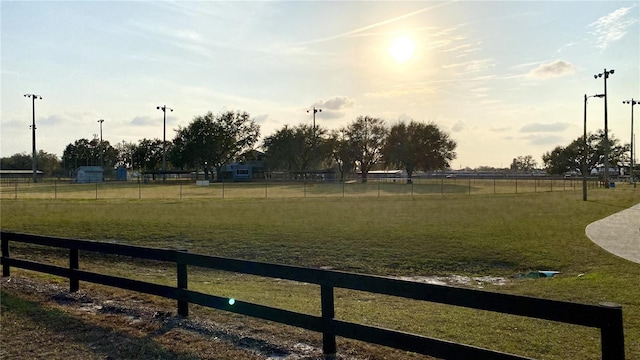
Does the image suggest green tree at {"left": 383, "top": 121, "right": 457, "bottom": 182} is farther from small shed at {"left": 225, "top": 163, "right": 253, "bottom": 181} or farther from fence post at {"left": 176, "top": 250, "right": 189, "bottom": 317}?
fence post at {"left": 176, "top": 250, "right": 189, "bottom": 317}

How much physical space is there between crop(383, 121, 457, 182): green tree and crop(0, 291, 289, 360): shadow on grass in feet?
277

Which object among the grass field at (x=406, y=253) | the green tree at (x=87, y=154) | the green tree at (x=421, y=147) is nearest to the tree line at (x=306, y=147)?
the green tree at (x=421, y=147)

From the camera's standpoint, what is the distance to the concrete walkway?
14.2 metres

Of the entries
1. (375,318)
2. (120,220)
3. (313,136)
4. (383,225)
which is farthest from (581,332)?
(313,136)

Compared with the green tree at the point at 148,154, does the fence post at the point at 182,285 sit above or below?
below

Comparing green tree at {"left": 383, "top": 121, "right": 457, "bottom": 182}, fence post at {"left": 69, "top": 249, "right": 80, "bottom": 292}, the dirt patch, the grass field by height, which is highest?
green tree at {"left": 383, "top": 121, "right": 457, "bottom": 182}

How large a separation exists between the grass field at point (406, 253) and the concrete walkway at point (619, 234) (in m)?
0.50

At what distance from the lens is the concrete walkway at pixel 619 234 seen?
46.5 ft

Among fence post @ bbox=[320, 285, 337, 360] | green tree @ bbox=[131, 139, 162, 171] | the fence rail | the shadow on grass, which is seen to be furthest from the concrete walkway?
green tree @ bbox=[131, 139, 162, 171]

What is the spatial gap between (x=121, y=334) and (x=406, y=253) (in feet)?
33.0

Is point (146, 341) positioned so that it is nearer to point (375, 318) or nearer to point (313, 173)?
point (375, 318)

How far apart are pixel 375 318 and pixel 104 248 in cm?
439

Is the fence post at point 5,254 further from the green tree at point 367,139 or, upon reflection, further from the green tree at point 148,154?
the green tree at point 148,154

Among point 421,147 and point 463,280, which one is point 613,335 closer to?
point 463,280
